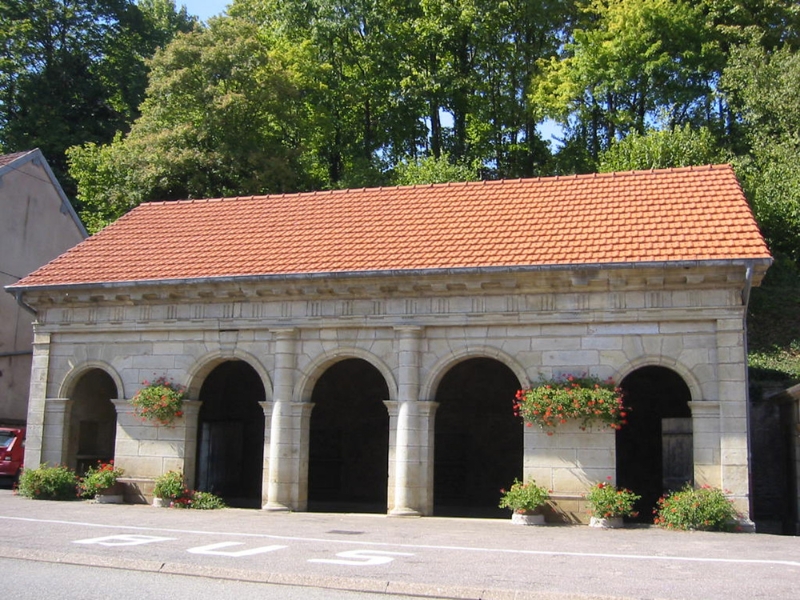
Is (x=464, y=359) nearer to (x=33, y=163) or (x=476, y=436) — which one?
(x=476, y=436)

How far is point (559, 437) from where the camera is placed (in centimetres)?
1525

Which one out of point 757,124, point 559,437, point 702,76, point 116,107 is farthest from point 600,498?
point 116,107

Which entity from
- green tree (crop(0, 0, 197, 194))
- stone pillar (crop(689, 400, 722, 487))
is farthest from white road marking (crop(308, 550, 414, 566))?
green tree (crop(0, 0, 197, 194))

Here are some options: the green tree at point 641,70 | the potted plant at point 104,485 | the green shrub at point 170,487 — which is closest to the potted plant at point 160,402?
the green shrub at point 170,487

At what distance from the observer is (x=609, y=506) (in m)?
14.3

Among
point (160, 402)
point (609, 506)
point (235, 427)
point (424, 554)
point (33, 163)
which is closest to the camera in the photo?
point (424, 554)

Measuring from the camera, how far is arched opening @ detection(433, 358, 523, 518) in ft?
65.8

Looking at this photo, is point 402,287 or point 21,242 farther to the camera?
point 21,242

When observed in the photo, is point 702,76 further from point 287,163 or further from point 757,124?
point 287,163

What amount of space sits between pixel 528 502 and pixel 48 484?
9.42 metres

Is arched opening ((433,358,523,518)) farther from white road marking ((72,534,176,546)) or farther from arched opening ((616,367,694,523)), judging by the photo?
white road marking ((72,534,176,546))

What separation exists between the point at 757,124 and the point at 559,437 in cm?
1952

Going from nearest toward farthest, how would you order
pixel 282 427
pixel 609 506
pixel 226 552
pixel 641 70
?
pixel 226 552 → pixel 609 506 → pixel 282 427 → pixel 641 70

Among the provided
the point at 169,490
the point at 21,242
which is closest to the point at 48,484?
the point at 169,490
